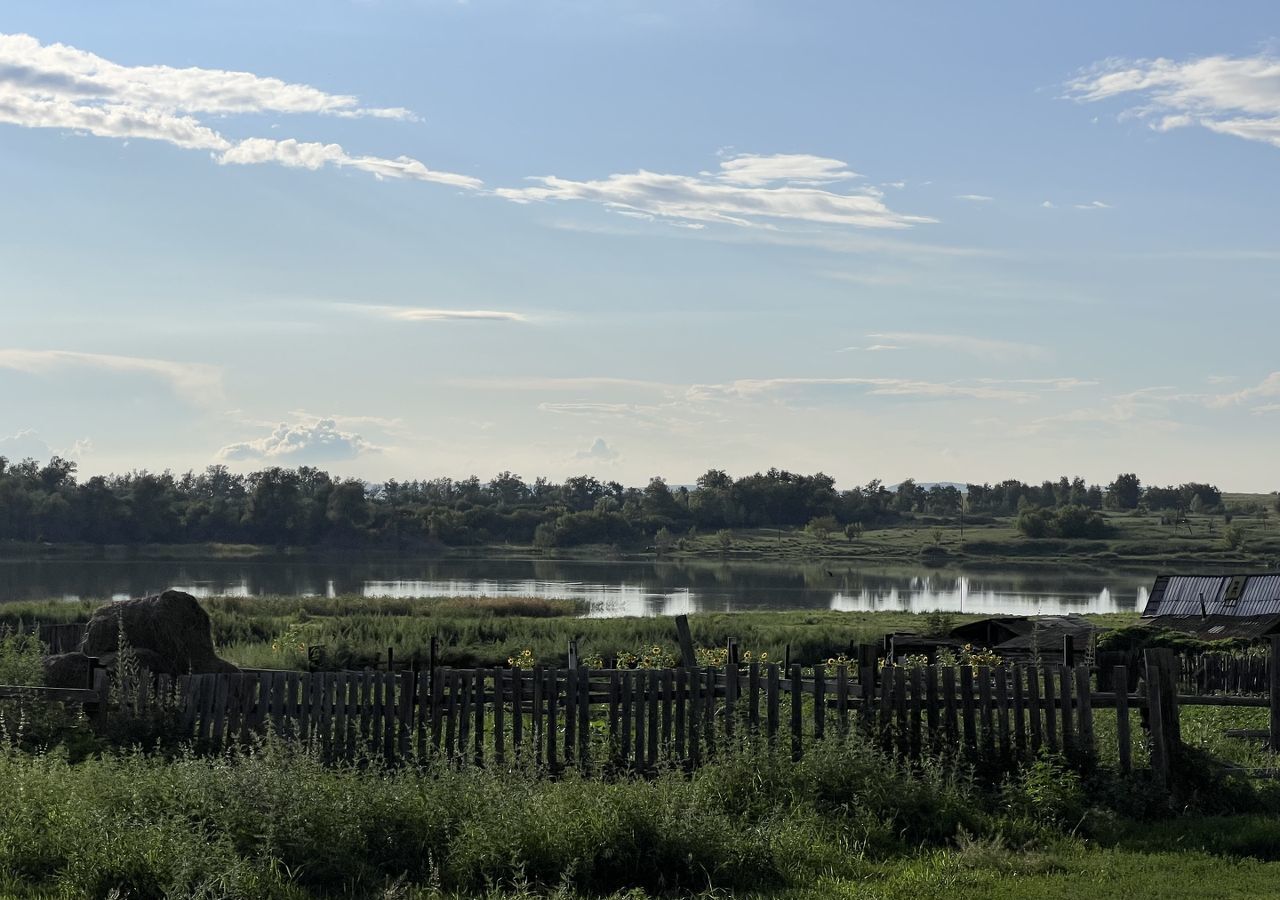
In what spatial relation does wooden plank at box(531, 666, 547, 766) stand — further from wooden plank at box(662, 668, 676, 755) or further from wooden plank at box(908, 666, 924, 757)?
wooden plank at box(908, 666, 924, 757)

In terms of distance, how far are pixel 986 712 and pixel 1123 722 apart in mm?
1084

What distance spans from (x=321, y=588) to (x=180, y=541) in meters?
78.3

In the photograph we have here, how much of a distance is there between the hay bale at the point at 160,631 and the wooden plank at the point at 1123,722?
12.1m

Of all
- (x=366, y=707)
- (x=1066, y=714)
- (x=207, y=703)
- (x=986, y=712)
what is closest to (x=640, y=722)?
(x=366, y=707)

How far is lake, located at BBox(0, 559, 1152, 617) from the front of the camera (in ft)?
222

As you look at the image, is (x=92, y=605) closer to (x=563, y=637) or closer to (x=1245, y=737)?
(x=563, y=637)

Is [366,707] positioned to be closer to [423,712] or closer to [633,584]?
[423,712]

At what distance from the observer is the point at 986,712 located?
10906mm

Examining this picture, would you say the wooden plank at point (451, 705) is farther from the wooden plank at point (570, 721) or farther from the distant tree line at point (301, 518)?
the distant tree line at point (301, 518)

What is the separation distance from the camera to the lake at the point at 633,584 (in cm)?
6769

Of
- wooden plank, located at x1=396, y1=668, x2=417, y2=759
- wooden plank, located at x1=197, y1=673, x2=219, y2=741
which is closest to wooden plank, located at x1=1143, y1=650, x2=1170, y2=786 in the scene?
wooden plank, located at x1=396, y1=668, x2=417, y2=759

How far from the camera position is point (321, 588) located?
7462cm

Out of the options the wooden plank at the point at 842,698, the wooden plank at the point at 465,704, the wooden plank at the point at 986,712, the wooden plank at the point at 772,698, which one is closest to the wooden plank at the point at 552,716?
the wooden plank at the point at 465,704

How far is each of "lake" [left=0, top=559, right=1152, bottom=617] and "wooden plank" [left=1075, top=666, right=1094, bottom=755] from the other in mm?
45386
